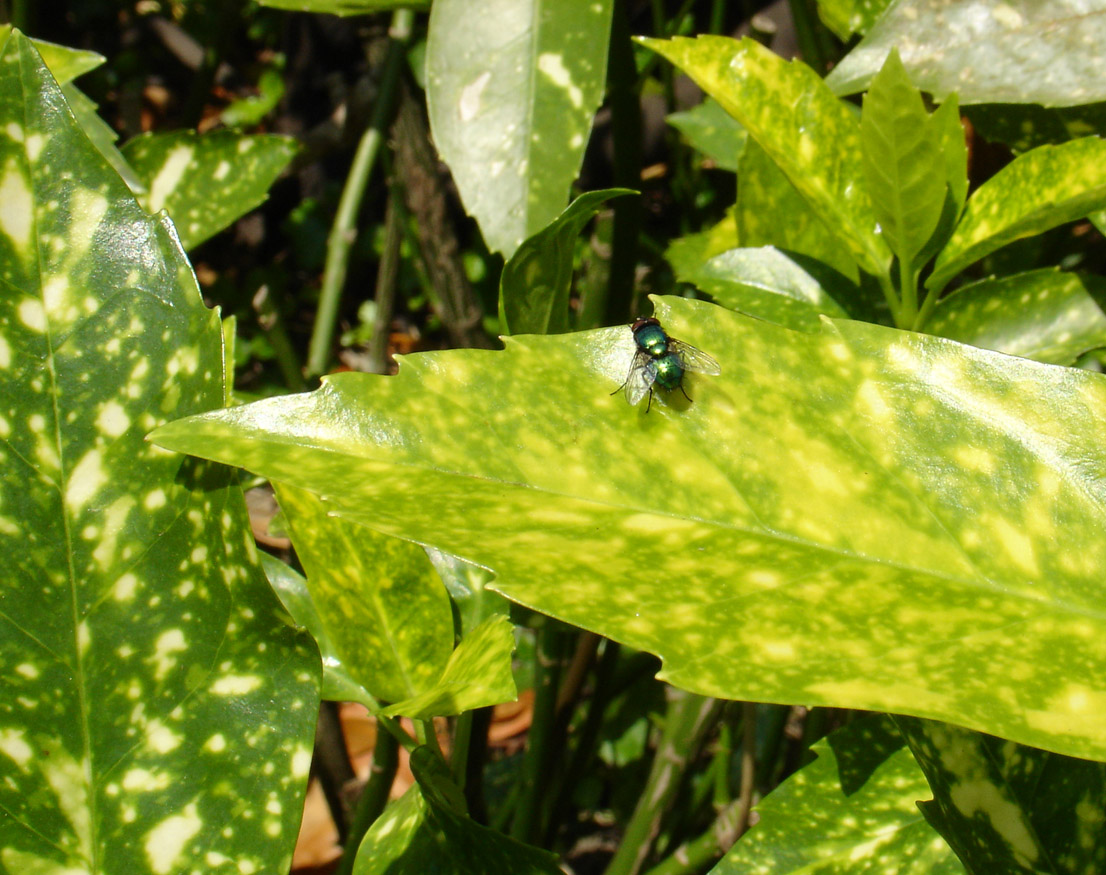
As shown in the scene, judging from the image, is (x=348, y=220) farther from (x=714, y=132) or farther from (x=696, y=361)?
(x=696, y=361)

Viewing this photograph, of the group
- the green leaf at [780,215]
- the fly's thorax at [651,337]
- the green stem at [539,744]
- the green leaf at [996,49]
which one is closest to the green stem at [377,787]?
the green stem at [539,744]

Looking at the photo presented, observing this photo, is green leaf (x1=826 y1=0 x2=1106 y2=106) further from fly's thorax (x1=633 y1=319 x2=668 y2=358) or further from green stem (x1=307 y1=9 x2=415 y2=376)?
green stem (x1=307 y1=9 x2=415 y2=376)

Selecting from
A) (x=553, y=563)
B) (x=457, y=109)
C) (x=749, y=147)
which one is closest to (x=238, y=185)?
(x=457, y=109)

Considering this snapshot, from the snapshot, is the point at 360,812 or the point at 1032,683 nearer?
the point at 1032,683

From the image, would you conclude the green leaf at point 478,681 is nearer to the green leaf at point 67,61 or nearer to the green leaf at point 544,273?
the green leaf at point 544,273

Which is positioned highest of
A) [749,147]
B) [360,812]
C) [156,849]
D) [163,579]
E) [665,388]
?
[749,147]

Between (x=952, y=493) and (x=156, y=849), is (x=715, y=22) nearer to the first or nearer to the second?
(x=952, y=493)
